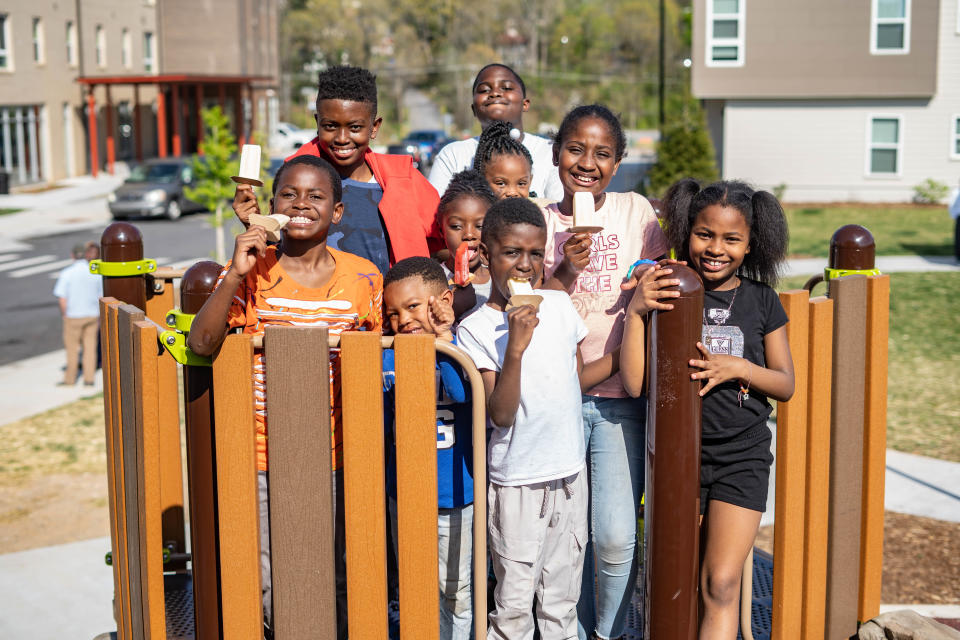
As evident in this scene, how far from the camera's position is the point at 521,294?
290 cm

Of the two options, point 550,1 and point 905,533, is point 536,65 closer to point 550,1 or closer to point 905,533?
point 550,1

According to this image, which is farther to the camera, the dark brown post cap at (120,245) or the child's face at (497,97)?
the child's face at (497,97)

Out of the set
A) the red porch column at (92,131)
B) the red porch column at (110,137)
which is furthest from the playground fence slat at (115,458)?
the red porch column at (110,137)

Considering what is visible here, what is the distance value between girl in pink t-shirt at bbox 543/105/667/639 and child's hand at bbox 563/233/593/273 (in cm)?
8

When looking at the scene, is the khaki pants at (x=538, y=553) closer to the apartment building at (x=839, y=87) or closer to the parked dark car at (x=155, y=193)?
the parked dark car at (x=155, y=193)

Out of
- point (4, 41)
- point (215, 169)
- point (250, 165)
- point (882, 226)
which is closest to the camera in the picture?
point (250, 165)

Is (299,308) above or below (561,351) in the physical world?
above

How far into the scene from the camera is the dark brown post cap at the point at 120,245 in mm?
4340

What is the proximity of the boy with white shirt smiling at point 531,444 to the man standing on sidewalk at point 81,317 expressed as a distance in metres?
8.31

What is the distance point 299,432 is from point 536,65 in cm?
7170

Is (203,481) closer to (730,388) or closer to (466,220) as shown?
(466,220)

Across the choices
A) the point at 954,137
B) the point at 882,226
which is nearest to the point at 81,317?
the point at 882,226

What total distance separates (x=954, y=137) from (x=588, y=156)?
2567 cm

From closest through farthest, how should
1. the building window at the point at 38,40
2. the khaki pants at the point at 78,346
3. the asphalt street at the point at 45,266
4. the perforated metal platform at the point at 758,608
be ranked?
the perforated metal platform at the point at 758,608 < the khaki pants at the point at 78,346 < the asphalt street at the point at 45,266 < the building window at the point at 38,40
